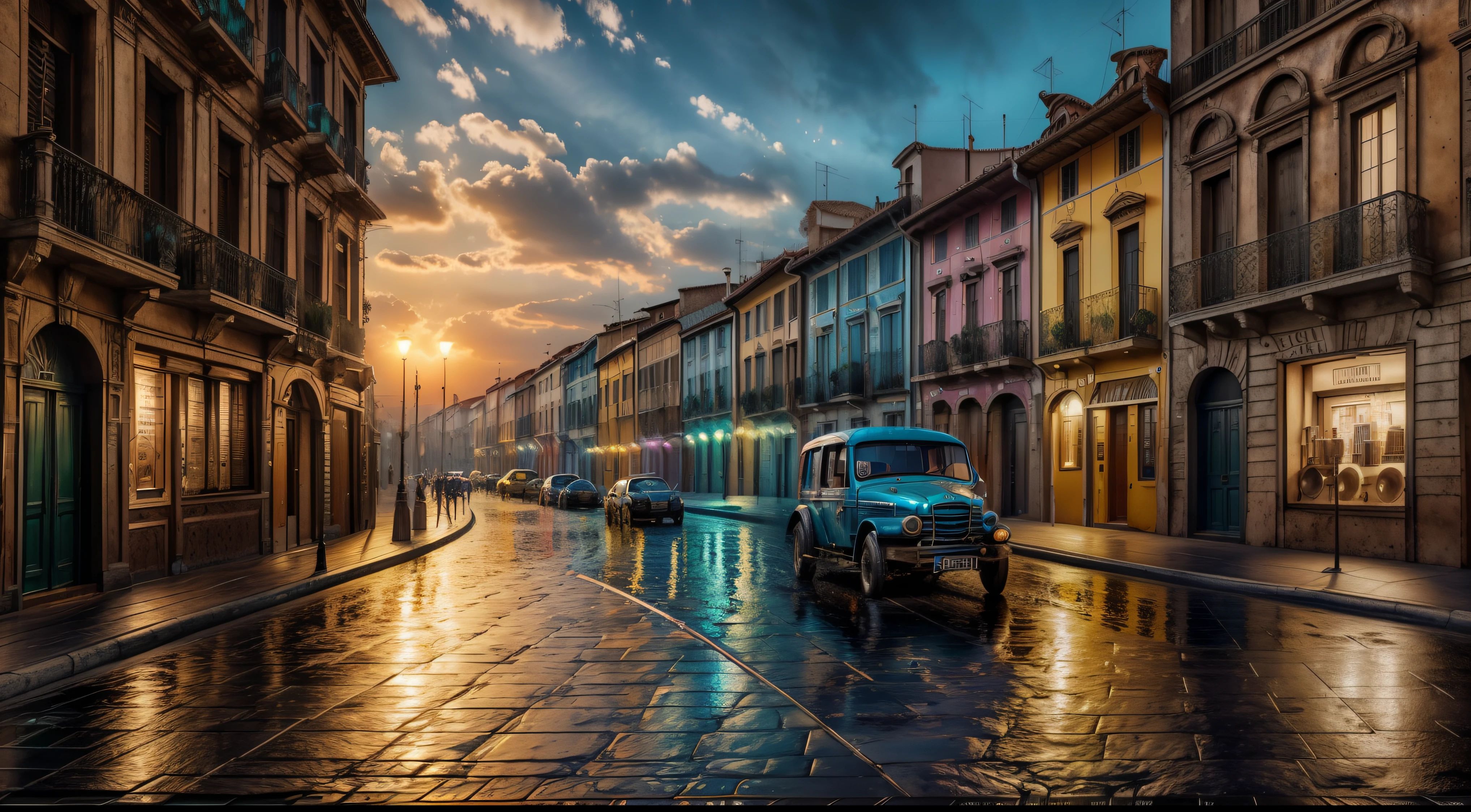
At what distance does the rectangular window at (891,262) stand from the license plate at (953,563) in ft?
69.2

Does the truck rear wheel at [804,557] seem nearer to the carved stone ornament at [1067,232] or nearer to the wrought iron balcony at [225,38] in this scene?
the wrought iron balcony at [225,38]

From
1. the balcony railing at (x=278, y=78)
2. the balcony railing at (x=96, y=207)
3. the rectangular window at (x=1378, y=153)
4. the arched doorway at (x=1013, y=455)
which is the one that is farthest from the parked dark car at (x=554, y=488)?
the rectangular window at (x=1378, y=153)

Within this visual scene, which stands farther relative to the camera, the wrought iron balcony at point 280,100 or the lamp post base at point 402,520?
the lamp post base at point 402,520

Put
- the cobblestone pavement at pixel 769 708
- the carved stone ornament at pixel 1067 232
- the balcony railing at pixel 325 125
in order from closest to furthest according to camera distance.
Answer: the cobblestone pavement at pixel 769 708, the balcony railing at pixel 325 125, the carved stone ornament at pixel 1067 232

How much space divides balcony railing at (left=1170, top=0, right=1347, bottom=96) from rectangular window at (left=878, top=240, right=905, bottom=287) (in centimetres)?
1221

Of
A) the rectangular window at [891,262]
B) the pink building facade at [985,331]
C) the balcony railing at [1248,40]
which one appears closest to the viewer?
the balcony railing at [1248,40]

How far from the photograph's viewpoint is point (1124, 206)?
20.4 meters

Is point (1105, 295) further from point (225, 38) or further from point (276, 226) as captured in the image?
point (225, 38)

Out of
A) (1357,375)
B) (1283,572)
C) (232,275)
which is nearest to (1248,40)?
(1357,375)

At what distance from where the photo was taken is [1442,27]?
44.7 ft

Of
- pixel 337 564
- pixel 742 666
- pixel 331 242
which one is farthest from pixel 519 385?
pixel 742 666

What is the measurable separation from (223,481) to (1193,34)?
20520 millimetres

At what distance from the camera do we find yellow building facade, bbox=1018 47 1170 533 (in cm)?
1964

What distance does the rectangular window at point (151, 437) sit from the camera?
12.6 meters
